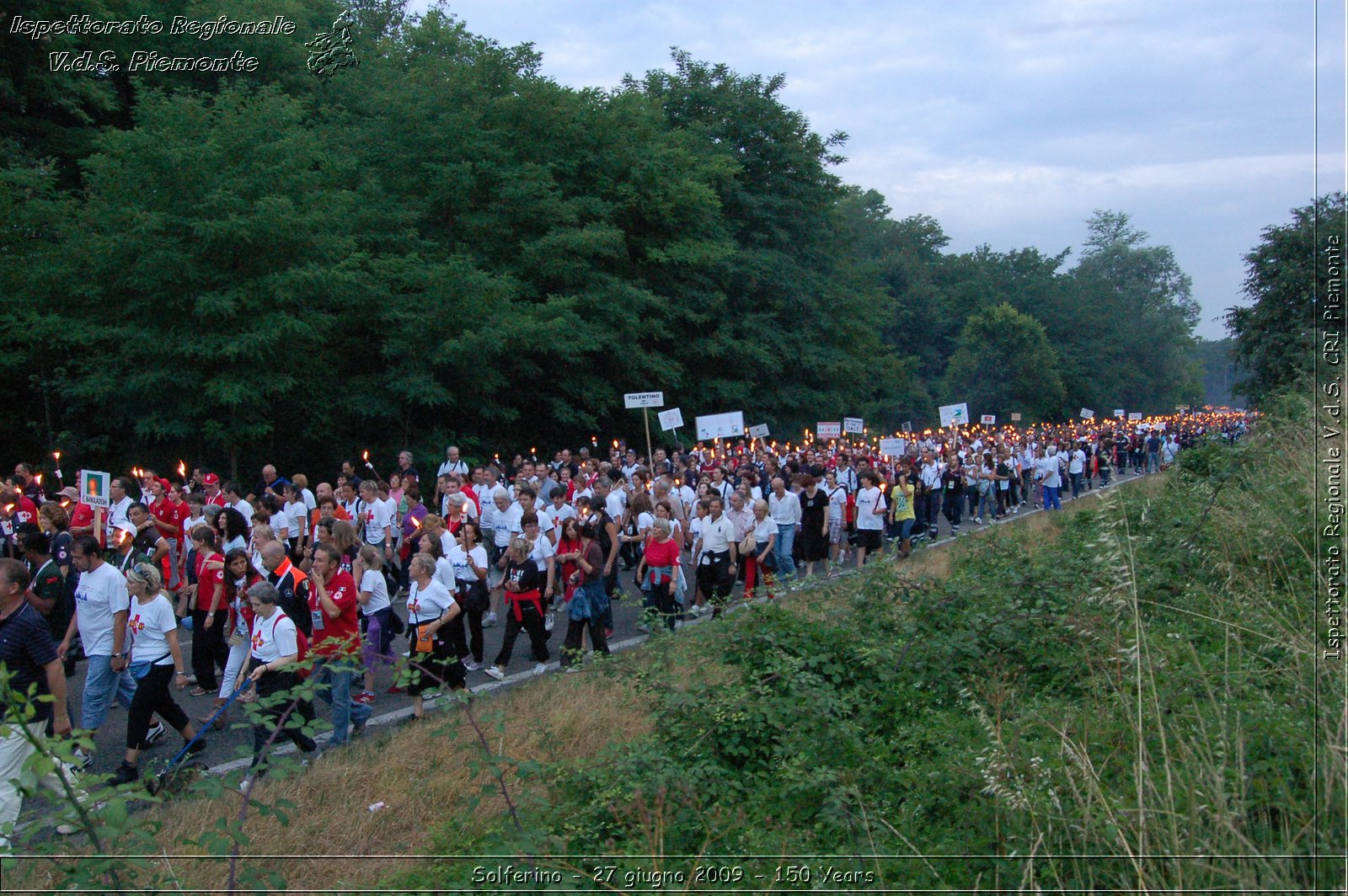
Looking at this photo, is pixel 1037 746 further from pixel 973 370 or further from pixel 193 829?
pixel 973 370

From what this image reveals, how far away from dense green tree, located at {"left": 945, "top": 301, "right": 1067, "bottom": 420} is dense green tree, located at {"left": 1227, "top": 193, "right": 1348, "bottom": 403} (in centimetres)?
4511

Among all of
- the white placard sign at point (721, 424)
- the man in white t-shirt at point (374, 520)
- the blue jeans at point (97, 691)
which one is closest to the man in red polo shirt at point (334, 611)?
the blue jeans at point (97, 691)

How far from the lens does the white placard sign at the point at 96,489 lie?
13.1 metres

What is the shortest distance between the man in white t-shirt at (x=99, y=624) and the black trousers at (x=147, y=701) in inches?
12.2

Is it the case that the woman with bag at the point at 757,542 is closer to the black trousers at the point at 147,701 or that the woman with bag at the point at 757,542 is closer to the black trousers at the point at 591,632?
the black trousers at the point at 591,632

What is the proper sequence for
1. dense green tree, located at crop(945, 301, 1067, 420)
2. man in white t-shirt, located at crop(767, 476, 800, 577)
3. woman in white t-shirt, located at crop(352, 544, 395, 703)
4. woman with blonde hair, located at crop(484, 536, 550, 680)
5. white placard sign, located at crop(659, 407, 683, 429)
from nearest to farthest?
woman in white t-shirt, located at crop(352, 544, 395, 703)
woman with blonde hair, located at crop(484, 536, 550, 680)
man in white t-shirt, located at crop(767, 476, 800, 577)
white placard sign, located at crop(659, 407, 683, 429)
dense green tree, located at crop(945, 301, 1067, 420)

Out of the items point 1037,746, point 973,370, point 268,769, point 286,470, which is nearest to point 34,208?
point 286,470

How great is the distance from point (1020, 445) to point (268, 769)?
29.0m

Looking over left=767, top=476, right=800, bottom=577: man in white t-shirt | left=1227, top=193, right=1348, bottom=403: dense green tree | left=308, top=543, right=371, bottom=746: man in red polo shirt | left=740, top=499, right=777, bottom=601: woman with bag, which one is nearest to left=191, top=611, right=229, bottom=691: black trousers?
left=308, top=543, right=371, bottom=746: man in red polo shirt

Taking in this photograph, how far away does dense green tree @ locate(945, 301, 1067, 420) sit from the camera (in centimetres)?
6612

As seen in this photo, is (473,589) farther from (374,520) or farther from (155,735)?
(374,520)

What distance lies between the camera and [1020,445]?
101 ft

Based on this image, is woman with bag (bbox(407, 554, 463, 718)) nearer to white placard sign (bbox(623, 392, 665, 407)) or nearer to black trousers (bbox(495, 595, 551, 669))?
black trousers (bbox(495, 595, 551, 669))

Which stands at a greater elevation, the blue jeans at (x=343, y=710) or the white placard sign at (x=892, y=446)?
the white placard sign at (x=892, y=446)
